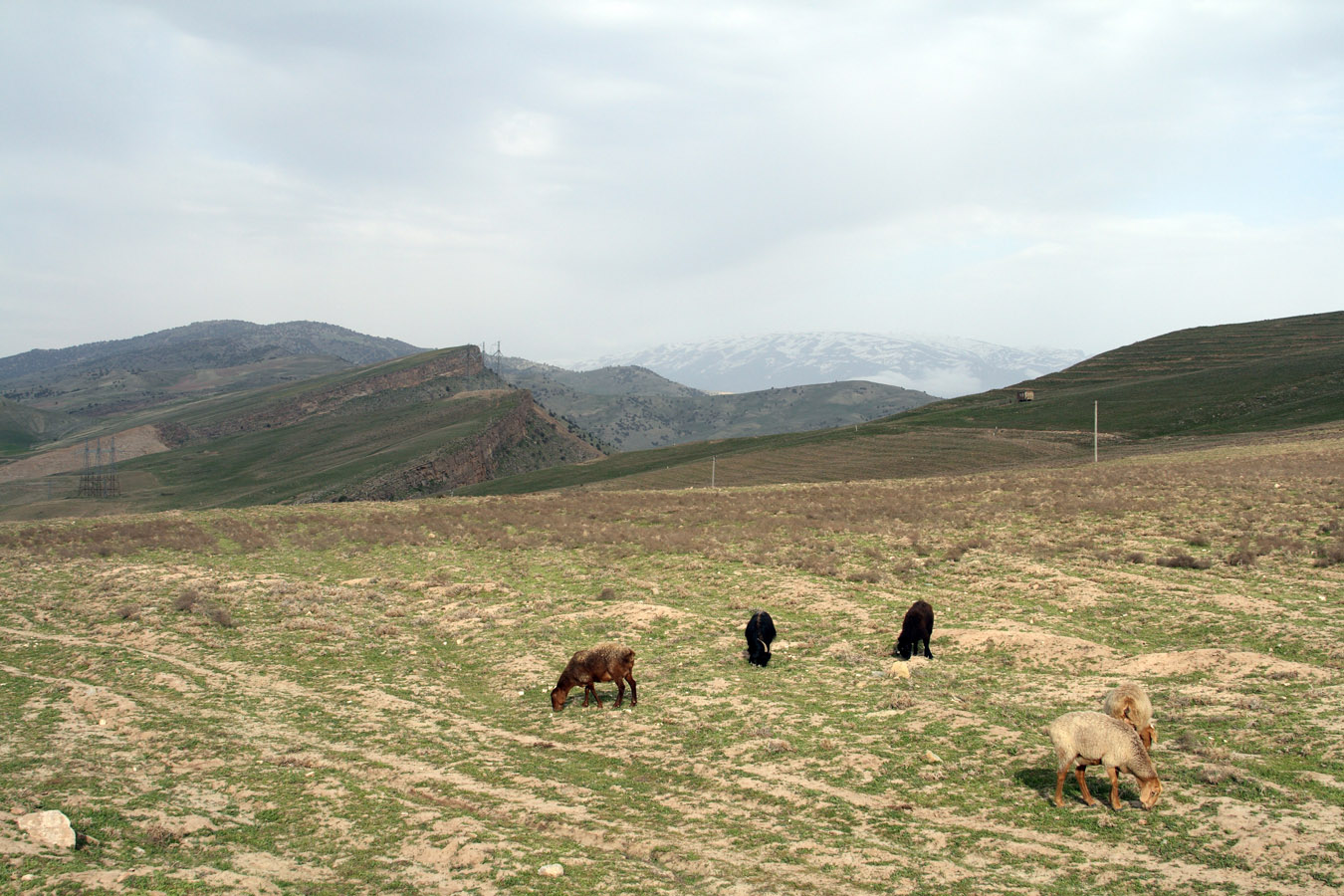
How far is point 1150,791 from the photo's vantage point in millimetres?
9047

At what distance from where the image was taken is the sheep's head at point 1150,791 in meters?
9.03

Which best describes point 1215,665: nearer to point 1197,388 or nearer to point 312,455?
point 1197,388

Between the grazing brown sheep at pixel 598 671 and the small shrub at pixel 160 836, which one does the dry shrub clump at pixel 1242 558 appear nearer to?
the grazing brown sheep at pixel 598 671

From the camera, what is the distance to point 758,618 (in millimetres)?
16594

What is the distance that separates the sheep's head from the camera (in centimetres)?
903

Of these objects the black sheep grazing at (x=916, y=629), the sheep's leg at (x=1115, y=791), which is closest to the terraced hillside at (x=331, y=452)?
the black sheep grazing at (x=916, y=629)

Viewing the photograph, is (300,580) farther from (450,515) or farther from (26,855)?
(26,855)

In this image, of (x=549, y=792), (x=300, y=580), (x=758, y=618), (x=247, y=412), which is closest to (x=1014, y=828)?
(x=549, y=792)

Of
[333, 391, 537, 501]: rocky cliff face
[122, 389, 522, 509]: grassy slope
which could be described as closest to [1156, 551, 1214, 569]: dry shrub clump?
[333, 391, 537, 501]: rocky cliff face

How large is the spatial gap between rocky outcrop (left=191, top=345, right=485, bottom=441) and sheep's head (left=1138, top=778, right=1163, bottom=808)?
17301 centimetres

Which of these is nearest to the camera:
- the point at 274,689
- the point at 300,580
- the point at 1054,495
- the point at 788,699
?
the point at 788,699

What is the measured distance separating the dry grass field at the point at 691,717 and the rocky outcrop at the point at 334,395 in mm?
147833

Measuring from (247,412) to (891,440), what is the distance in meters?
141

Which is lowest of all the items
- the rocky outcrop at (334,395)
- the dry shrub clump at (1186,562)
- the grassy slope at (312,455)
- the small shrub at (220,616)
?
the small shrub at (220,616)
